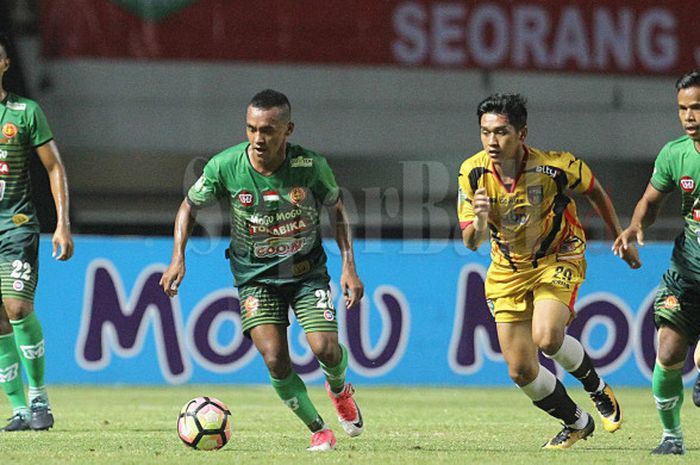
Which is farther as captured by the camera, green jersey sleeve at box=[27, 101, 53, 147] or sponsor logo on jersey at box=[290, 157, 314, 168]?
green jersey sleeve at box=[27, 101, 53, 147]

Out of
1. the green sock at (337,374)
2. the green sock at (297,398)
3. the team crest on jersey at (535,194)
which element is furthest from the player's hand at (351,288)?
the team crest on jersey at (535,194)

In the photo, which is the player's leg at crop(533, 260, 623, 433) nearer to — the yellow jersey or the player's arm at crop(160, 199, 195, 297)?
the yellow jersey

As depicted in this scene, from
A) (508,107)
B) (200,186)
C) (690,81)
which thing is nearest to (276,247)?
(200,186)

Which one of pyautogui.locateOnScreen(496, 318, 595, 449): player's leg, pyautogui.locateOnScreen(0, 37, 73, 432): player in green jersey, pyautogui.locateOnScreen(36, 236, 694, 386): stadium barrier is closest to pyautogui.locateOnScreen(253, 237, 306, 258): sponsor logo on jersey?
pyautogui.locateOnScreen(496, 318, 595, 449): player's leg

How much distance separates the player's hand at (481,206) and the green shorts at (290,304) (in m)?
0.88

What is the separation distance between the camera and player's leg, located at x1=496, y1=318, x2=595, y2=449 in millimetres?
7137

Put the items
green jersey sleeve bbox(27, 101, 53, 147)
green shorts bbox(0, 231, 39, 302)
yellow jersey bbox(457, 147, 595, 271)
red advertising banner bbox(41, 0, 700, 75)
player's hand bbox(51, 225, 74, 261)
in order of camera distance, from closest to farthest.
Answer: yellow jersey bbox(457, 147, 595, 271)
player's hand bbox(51, 225, 74, 261)
green shorts bbox(0, 231, 39, 302)
green jersey sleeve bbox(27, 101, 53, 147)
red advertising banner bbox(41, 0, 700, 75)

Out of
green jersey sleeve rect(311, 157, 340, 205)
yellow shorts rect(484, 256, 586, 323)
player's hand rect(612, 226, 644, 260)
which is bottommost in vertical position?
yellow shorts rect(484, 256, 586, 323)

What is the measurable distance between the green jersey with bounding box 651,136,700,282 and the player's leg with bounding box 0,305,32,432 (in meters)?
3.70

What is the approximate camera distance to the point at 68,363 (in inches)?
479

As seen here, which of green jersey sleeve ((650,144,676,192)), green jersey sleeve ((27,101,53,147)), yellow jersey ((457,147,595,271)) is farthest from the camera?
green jersey sleeve ((27,101,53,147))

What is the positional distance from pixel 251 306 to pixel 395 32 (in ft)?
33.9

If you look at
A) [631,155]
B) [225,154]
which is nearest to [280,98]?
[225,154]

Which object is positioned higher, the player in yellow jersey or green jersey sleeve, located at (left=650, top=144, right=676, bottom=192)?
green jersey sleeve, located at (left=650, top=144, right=676, bottom=192)
